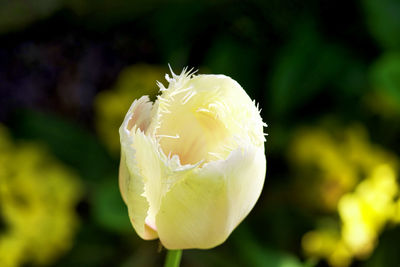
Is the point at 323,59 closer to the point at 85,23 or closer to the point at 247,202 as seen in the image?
the point at 85,23

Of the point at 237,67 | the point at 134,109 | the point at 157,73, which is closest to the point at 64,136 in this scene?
the point at 157,73

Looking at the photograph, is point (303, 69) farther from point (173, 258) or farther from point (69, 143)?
point (173, 258)

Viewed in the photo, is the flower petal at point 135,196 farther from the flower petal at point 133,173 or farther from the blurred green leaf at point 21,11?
the blurred green leaf at point 21,11

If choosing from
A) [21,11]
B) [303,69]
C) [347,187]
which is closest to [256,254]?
[347,187]

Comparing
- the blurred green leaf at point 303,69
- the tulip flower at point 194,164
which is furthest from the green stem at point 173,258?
the blurred green leaf at point 303,69

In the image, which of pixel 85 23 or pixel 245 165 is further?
pixel 85 23

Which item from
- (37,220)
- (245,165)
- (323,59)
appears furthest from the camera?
(323,59)
